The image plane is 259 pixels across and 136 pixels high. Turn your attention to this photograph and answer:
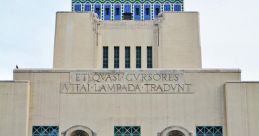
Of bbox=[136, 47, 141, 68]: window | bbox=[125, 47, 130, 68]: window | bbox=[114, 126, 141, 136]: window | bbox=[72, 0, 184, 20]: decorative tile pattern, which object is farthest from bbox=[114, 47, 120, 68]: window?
bbox=[114, 126, 141, 136]: window

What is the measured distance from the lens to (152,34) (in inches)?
1658

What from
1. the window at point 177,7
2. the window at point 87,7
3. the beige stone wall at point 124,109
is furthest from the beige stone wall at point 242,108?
the window at point 87,7

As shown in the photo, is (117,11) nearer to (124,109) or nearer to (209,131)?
(124,109)

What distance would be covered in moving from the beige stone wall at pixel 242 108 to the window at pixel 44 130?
997 cm

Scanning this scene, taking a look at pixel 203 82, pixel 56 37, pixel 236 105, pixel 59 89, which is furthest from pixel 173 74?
pixel 56 37

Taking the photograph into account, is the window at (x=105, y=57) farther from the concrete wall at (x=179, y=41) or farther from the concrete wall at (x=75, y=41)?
the concrete wall at (x=179, y=41)

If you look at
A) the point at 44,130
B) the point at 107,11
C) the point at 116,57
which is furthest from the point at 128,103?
the point at 107,11

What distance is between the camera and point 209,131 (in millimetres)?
34062

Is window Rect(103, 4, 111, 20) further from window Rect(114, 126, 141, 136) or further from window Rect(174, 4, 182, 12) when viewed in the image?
window Rect(114, 126, 141, 136)

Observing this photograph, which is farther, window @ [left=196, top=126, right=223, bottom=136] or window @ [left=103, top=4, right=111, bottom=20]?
window @ [left=103, top=4, right=111, bottom=20]

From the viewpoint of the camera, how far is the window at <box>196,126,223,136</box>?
1339 inches

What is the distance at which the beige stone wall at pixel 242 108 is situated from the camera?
3353cm

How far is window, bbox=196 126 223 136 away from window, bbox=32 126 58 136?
8.26 meters

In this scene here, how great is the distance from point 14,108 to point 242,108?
13075 mm
